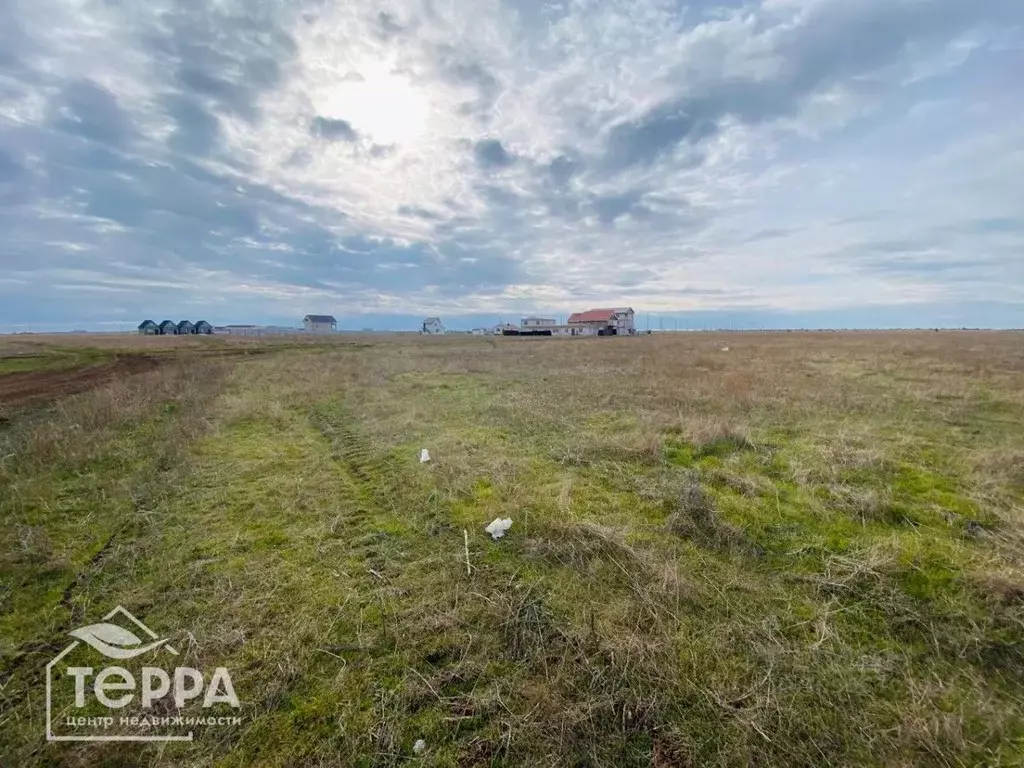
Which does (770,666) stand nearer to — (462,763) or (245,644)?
(462,763)

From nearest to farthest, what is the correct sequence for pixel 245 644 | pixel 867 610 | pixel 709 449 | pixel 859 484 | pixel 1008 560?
pixel 245 644
pixel 867 610
pixel 1008 560
pixel 859 484
pixel 709 449

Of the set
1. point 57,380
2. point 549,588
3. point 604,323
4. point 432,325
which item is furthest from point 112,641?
point 432,325

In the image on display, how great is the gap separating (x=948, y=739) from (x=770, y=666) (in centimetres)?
102

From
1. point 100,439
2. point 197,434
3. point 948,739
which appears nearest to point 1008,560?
point 948,739

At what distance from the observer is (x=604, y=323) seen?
8788 centimetres

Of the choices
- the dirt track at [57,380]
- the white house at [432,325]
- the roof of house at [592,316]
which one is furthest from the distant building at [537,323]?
the dirt track at [57,380]

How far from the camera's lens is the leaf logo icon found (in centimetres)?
376

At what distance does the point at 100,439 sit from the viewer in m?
9.80

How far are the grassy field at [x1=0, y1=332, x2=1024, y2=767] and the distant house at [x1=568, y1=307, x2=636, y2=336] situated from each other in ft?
259

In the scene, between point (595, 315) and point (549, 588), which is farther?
point (595, 315)

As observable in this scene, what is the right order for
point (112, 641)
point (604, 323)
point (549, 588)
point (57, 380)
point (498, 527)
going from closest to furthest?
point (112, 641)
point (549, 588)
point (498, 527)
point (57, 380)
point (604, 323)

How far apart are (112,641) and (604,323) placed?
8827cm

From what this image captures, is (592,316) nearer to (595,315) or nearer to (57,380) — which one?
(595,315)

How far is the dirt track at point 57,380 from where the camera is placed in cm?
1616
